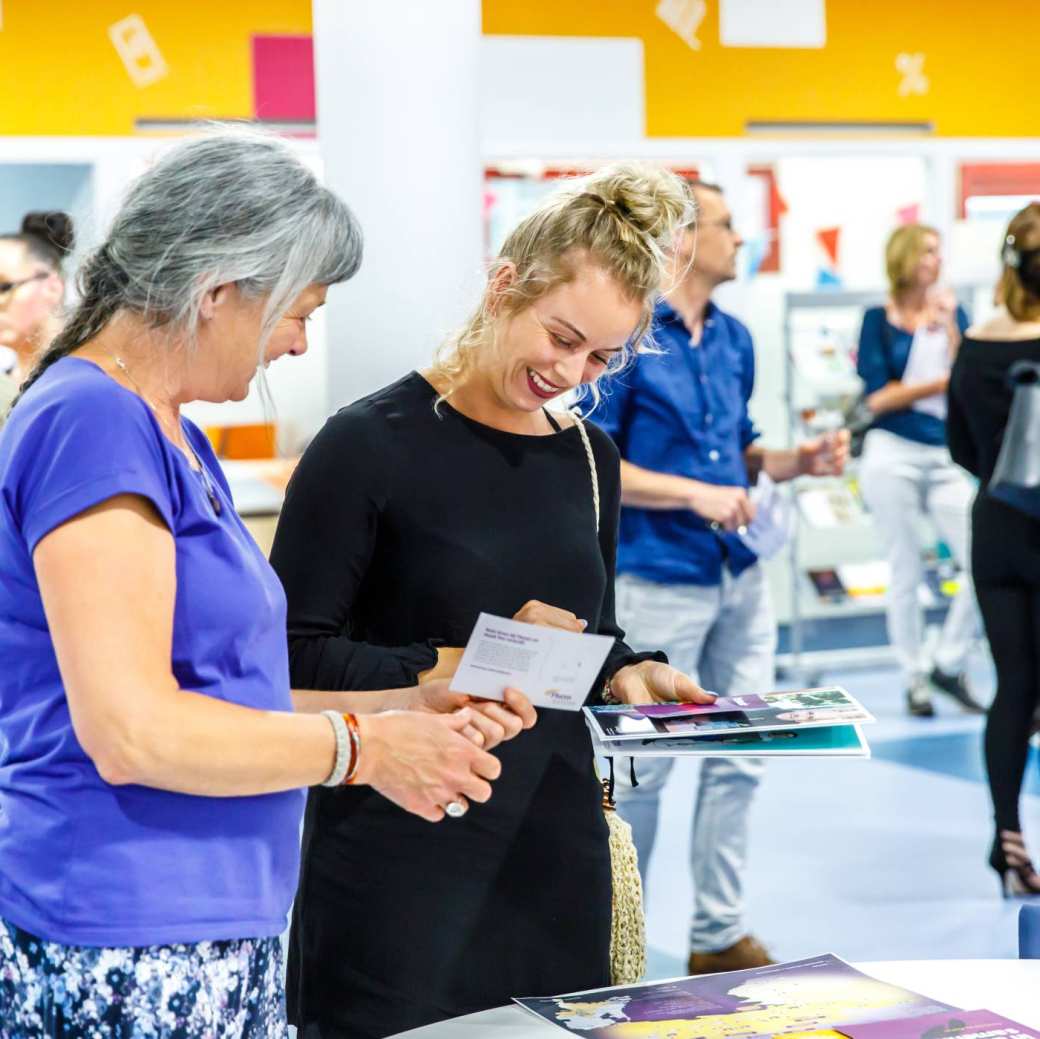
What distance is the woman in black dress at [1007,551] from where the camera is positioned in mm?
4270

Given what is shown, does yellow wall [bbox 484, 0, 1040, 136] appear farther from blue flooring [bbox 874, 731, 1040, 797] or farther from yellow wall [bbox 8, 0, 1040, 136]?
blue flooring [bbox 874, 731, 1040, 797]

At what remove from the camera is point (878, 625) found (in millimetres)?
8312

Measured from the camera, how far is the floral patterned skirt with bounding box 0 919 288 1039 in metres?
1.46

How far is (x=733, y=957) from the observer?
12.6 feet

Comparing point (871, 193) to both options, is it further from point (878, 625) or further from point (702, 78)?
point (878, 625)

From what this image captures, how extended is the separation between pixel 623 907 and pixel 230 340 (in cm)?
103

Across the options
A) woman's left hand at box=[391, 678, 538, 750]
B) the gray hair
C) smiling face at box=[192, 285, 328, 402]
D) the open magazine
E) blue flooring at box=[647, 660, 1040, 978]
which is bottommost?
blue flooring at box=[647, 660, 1040, 978]

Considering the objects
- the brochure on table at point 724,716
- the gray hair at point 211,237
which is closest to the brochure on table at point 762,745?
the brochure on table at point 724,716

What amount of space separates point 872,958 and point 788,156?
4.98 m

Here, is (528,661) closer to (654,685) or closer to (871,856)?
(654,685)

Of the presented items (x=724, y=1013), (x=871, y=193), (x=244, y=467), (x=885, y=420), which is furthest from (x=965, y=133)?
(x=724, y=1013)

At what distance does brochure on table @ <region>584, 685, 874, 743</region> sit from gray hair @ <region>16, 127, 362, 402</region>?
684 millimetres

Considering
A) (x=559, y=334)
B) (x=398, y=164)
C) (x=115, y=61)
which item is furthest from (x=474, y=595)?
(x=115, y=61)

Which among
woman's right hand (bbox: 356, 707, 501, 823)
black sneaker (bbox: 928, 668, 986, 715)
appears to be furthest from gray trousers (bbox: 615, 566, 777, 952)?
black sneaker (bbox: 928, 668, 986, 715)
